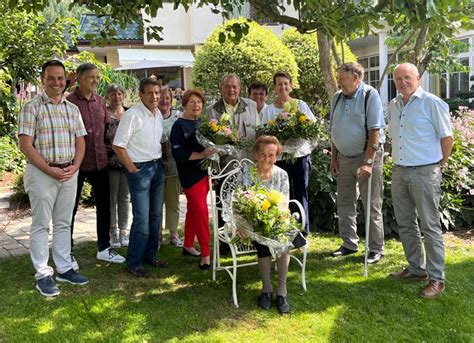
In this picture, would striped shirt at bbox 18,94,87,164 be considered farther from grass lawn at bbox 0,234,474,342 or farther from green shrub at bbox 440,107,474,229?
green shrub at bbox 440,107,474,229

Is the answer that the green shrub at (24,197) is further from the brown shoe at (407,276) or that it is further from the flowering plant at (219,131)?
the brown shoe at (407,276)

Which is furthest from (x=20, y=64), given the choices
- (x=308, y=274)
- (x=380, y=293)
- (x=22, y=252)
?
(x=380, y=293)

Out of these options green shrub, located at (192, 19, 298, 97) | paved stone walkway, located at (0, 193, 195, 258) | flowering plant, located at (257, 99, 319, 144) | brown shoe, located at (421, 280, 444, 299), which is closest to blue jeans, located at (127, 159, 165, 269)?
flowering plant, located at (257, 99, 319, 144)

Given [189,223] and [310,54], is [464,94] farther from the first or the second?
[189,223]

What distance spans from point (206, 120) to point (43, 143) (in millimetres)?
1462

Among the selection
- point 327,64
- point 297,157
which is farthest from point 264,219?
point 327,64

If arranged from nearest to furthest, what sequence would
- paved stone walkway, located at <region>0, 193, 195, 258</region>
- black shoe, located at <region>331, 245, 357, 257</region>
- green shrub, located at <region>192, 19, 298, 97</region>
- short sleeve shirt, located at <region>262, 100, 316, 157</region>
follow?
1. short sleeve shirt, located at <region>262, 100, 316, 157</region>
2. black shoe, located at <region>331, 245, 357, 257</region>
3. paved stone walkway, located at <region>0, 193, 195, 258</region>
4. green shrub, located at <region>192, 19, 298, 97</region>

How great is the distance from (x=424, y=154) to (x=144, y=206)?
2.51 meters

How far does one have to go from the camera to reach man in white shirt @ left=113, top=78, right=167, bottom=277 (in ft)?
14.4

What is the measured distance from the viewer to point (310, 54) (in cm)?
1255

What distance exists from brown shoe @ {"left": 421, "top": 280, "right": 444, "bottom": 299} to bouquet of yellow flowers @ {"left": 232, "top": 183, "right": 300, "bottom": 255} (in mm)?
1213

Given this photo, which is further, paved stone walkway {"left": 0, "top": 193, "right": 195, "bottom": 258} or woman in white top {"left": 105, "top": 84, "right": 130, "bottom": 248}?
paved stone walkway {"left": 0, "top": 193, "right": 195, "bottom": 258}

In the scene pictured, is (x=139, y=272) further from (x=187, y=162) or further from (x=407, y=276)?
(x=407, y=276)

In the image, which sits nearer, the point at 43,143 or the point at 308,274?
the point at 43,143
